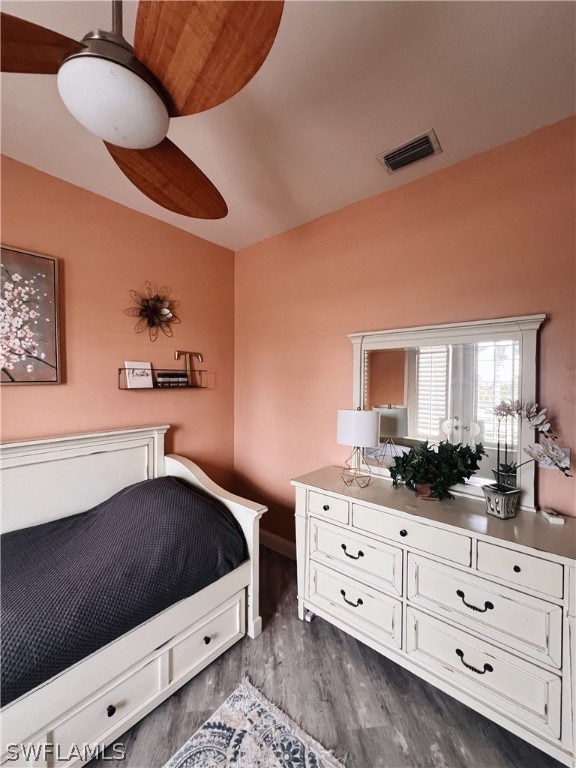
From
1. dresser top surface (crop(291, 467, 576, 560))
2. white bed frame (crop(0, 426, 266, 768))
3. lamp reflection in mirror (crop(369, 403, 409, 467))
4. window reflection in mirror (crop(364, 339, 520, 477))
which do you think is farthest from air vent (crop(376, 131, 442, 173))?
white bed frame (crop(0, 426, 266, 768))

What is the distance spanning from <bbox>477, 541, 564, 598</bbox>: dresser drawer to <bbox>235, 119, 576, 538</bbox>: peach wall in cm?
44

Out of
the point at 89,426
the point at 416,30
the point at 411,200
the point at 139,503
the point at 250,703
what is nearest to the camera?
the point at 416,30

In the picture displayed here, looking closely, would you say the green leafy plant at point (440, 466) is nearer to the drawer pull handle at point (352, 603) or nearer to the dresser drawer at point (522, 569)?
the dresser drawer at point (522, 569)

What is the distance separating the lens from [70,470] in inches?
70.1

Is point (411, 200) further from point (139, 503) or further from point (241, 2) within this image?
point (139, 503)

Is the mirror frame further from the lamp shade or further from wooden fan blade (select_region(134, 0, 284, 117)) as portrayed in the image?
wooden fan blade (select_region(134, 0, 284, 117))

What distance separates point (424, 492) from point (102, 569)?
152cm

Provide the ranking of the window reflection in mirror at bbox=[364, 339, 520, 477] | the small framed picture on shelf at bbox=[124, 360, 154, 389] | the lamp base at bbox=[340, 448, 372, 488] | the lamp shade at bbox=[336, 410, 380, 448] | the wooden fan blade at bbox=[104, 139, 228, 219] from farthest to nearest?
the small framed picture on shelf at bbox=[124, 360, 154, 389]
the lamp base at bbox=[340, 448, 372, 488]
the lamp shade at bbox=[336, 410, 380, 448]
the window reflection in mirror at bbox=[364, 339, 520, 477]
the wooden fan blade at bbox=[104, 139, 228, 219]

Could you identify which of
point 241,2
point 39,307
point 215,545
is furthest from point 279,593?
point 241,2

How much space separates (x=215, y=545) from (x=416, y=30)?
7.42 feet

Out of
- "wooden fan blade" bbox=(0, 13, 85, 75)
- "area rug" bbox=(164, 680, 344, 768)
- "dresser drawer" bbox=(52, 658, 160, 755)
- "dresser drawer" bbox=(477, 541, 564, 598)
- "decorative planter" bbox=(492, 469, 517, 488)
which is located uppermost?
"wooden fan blade" bbox=(0, 13, 85, 75)

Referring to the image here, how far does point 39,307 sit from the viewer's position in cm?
169

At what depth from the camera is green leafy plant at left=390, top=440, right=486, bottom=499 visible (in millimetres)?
1452

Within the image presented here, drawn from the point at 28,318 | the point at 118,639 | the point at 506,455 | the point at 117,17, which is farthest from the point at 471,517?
the point at 28,318
